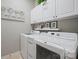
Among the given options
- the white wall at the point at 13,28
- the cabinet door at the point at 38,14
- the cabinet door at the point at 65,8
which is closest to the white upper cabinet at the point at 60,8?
the cabinet door at the point at 65,8

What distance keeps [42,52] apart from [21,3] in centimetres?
254

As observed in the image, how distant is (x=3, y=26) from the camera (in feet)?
9.43

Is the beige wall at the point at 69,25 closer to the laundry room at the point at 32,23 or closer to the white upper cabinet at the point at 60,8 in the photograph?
the laundry room at the point at 32,23

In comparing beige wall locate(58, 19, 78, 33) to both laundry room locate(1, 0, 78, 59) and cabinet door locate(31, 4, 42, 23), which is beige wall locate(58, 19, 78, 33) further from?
cabinet door locate(31, 4, 42, 23)

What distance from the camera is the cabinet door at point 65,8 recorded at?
50.7 inches

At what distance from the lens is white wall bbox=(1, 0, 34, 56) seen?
290cm

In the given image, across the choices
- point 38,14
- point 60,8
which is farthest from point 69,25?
point 38,14

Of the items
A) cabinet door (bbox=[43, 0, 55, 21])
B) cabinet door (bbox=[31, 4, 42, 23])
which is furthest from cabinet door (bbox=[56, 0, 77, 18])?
cabinet door (bbox=[31, 4, 42, 23])

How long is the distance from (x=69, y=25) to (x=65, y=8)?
18.6 inches

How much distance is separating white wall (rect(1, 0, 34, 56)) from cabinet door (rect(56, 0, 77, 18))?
2029 mm

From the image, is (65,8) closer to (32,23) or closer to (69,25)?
(69,25)

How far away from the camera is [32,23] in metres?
3.24

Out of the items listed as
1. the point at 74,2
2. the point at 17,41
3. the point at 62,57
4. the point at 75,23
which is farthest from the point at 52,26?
the point at 17,41

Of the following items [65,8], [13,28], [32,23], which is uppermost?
[65,8]
